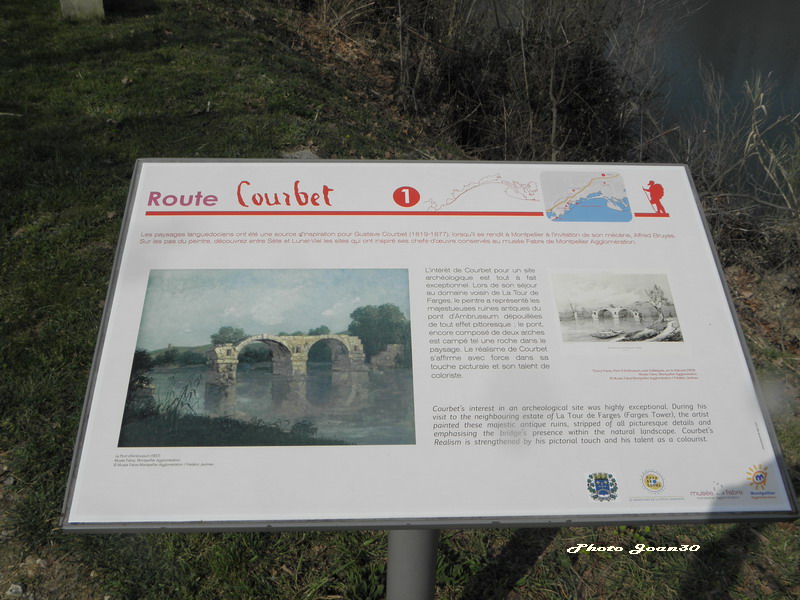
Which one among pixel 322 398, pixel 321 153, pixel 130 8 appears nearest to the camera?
pixel 322 398

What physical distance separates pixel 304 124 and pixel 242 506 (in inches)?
244

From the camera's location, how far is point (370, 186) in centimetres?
226

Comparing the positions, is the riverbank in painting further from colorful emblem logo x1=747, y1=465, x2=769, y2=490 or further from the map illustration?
colorful emblem logo x1=747, y1=465, x2=769, y2=490

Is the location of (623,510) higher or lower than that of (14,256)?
lower

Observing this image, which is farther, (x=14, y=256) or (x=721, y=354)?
(x=14, y=256)

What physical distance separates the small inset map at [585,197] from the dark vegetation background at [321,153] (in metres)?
1.94

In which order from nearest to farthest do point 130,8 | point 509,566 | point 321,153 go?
point 509,566 → point 321,153 → point 130,8

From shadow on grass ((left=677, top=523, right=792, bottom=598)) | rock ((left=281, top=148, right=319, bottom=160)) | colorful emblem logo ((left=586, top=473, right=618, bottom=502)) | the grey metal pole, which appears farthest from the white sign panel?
rock ((left=281, top=148, right=319, bottom=160))

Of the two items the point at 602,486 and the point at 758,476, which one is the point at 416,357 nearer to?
the point at 602,486

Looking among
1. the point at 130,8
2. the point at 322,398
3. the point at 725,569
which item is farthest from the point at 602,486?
the point at 130,8

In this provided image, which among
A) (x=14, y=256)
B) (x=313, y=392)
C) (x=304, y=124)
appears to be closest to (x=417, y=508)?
(x=313, y=392)

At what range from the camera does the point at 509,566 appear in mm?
3064

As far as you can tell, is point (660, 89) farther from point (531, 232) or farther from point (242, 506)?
point (242, 506)

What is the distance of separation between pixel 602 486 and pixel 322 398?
38.2 inches
